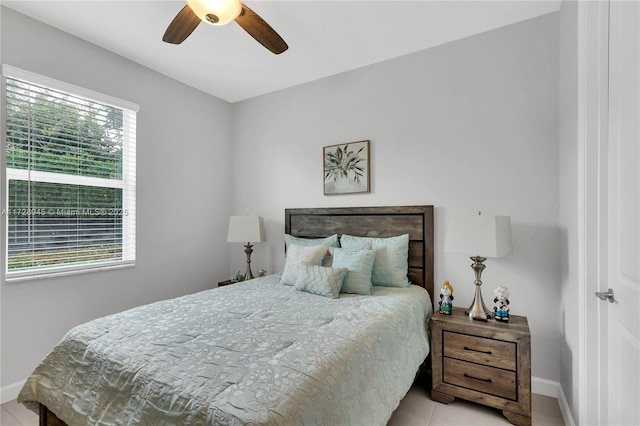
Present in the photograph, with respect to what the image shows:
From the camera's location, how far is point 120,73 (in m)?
2.82

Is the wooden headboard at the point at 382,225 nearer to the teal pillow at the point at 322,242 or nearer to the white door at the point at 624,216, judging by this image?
the teal pillow at the point at 322,242

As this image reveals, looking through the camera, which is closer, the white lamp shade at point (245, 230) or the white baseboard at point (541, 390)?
the white baseboard at point (541, 390)

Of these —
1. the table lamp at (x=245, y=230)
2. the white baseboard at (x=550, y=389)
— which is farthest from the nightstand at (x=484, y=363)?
the table lamp at (x=245, y=230)

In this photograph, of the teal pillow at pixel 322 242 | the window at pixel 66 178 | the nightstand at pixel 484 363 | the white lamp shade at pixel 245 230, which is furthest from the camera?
the white lamp shade at pixel 245 230

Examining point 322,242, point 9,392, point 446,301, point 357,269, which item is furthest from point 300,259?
point 9,392

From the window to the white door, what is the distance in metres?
3.45

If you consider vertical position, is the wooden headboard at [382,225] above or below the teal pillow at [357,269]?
above

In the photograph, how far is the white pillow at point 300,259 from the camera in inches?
103

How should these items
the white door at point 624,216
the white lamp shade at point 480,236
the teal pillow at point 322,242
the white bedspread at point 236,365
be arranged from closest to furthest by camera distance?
1. the white bedspread at point 236,365
2. the white door at point 624,216
3. the white lamp shade at point 480,236
4. the teal pillow at point 322,242

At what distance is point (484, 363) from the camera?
6.47 feet

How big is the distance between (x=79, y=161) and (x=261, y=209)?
1777 millimetres

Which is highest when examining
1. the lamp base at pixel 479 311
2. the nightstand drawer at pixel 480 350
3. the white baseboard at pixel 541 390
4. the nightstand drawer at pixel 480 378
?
the lamp base at pixel 479 311

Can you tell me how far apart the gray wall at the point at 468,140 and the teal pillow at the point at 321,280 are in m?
0.91

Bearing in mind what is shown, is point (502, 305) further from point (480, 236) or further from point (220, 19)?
point (220, 19)
